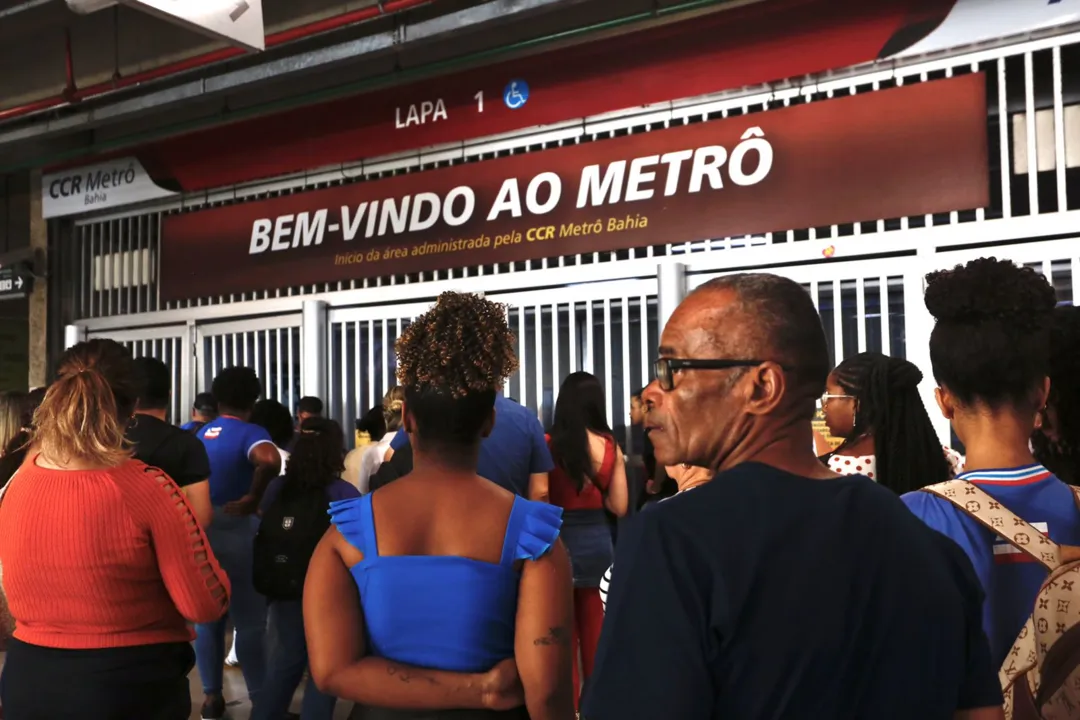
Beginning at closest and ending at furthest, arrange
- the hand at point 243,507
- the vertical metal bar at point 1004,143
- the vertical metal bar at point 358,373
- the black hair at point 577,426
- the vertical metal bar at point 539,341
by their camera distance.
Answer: the black hair at point 577,426
the hand at point 243,507
the vertical metal bar at point 1004,143
the vertical metal bar at point 539,341
the vertical metal bar at point 358,373

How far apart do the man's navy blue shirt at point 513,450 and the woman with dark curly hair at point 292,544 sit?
0.36m

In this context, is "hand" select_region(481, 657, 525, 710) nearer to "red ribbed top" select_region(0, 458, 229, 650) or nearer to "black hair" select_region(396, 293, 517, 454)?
"black hair" select_region(396, 293, 517, 454)

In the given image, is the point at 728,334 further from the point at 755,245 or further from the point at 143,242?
the point at 143,242

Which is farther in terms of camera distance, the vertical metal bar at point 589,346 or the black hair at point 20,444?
the vertical metal bar at point 589,346

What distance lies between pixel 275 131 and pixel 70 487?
5.56m

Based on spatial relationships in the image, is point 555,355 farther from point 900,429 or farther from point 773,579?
point 773,579

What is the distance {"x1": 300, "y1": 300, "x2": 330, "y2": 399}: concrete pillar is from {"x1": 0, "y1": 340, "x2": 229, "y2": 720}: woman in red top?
4.73 meters

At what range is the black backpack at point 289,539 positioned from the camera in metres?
3.99

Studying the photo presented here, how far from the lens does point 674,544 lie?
1.13 metres

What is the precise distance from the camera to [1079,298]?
15.5 ft

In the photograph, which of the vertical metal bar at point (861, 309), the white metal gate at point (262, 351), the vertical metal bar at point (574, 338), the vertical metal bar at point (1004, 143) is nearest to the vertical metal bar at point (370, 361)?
the white metal gate at point (262, 351)

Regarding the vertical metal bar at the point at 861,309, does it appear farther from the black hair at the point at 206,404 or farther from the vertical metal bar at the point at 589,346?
the black hair at the point at 206,404

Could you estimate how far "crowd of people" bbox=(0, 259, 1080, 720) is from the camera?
44.4 inches

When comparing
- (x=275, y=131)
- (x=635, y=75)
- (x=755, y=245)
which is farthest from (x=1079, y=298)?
(x=275, y=131)
